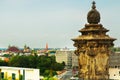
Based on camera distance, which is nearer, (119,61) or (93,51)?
(93,51)

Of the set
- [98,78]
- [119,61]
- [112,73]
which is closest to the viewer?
[98,78]

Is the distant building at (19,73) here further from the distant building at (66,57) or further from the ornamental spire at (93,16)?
the distant building at (66,57)

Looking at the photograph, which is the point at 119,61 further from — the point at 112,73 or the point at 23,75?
the point at 23,75

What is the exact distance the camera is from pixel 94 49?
9.50m

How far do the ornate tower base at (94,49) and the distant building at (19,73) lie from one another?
36061 mm

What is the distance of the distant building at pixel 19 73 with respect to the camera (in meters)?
45.5

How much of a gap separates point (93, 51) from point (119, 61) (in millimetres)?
100410

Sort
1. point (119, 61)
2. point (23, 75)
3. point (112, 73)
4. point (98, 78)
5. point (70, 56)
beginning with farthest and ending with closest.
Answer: point (70, 56) < point (119, 61) < point (112, 73) < point (23, 75) < point (98, 78)

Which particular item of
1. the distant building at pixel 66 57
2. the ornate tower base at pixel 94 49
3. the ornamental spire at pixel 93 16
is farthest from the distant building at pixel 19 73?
the distant building at pixel 66 57

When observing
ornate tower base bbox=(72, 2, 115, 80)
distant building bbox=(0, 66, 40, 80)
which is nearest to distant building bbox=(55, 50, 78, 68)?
distant building bbox=(0, 66, 40, 80)

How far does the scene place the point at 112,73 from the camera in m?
57.1

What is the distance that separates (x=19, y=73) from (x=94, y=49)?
1470 inches

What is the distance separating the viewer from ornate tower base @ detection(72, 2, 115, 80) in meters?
9.40

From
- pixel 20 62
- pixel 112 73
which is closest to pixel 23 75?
pixel 112 73
